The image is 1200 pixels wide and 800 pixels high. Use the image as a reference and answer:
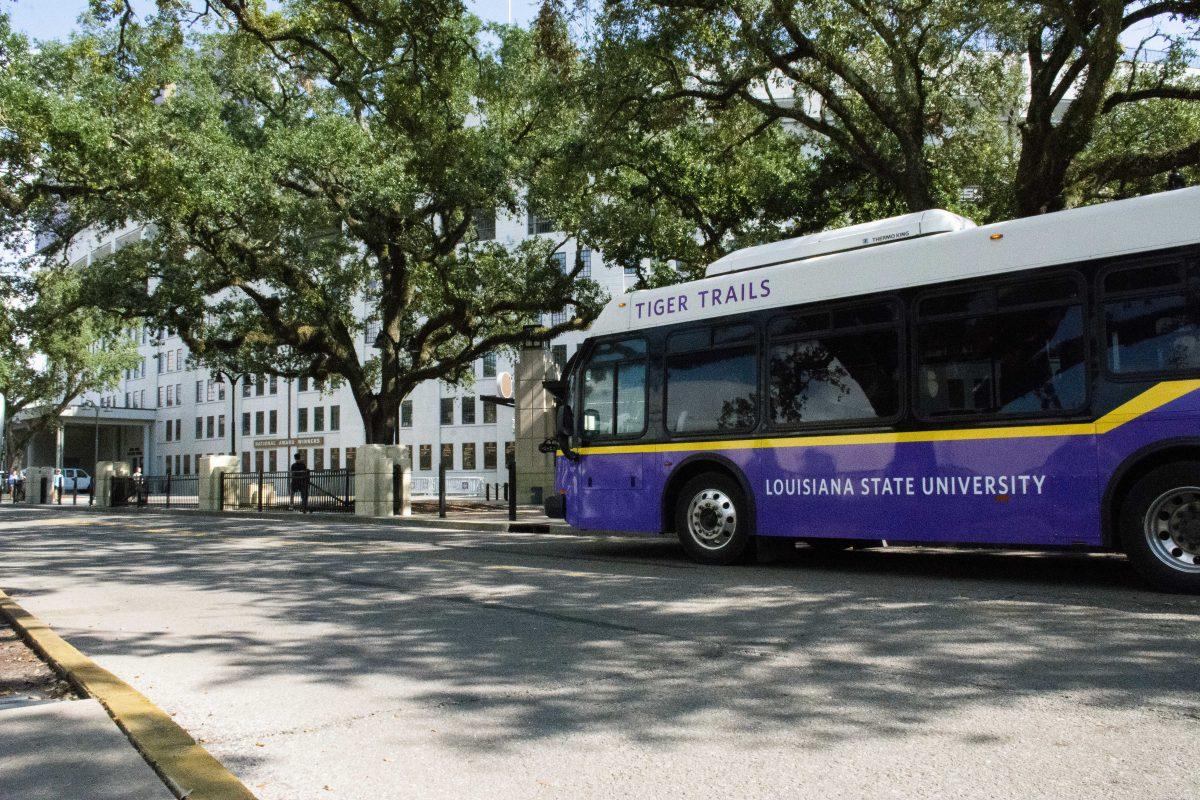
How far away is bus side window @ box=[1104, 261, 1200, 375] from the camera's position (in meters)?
7.96

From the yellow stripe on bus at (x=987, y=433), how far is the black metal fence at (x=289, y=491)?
16.3 meters

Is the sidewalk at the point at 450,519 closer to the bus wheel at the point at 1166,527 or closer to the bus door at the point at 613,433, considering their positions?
the bus door at the point at 613,433

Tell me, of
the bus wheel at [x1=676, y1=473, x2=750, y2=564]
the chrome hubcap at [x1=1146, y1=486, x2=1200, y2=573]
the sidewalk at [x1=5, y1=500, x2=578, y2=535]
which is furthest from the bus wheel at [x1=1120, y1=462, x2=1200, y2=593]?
the sidewalk at [x1=5, y1=500, x2=578, y2=535]

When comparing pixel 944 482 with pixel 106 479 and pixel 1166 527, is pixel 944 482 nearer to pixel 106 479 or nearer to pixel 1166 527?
pixel 1166 527

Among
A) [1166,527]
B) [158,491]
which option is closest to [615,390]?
[1166,527]

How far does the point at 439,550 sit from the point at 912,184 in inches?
406

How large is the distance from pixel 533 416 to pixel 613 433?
64.2ft

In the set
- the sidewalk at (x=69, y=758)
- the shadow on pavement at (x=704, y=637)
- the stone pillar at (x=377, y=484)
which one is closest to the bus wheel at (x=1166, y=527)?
the shadow on pavement at (x=704, y=637)

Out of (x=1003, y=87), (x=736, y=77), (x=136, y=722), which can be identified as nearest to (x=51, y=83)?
(x=736, y=77)

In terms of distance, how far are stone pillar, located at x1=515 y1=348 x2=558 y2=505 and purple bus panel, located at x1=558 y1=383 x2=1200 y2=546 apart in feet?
64.3

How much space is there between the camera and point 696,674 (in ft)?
17.5

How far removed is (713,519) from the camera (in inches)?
441

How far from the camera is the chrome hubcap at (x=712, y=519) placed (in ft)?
36.2

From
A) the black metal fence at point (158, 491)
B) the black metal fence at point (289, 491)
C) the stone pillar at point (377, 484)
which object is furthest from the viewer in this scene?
the black metal fence at point (158, 491)
